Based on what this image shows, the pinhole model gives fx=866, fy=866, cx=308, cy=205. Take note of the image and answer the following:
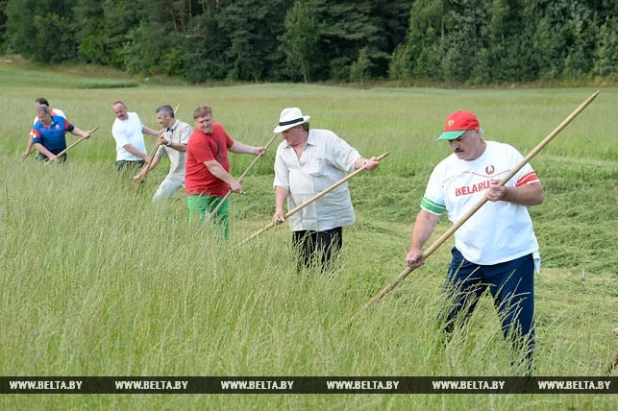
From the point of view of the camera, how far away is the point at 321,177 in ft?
22.4

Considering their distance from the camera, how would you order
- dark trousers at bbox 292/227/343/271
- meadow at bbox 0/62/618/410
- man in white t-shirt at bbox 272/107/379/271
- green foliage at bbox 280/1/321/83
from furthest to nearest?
green foliage at bbox 280/1/321/83, man in white t-shirt at bbox 272/107/379/271, dark trousers at bbox 292/227/343/271, meadow at bbox 0/62/618/410

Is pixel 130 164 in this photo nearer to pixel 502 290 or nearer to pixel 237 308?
pixel 237 308

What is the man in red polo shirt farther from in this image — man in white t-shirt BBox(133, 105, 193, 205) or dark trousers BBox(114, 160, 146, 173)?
dark trousers BBox(114, 160, 146, 173)

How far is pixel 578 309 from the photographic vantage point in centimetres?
673

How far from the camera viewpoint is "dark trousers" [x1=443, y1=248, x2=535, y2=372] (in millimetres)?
4871

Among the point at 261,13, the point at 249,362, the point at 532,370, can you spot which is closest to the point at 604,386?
the point at 532,370

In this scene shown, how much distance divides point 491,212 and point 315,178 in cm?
212

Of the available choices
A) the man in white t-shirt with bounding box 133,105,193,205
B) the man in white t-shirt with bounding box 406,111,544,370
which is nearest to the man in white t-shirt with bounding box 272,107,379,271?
the man in white t-shirt with bounding box 406,111,544,370

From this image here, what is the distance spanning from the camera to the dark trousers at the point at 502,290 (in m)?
4.87

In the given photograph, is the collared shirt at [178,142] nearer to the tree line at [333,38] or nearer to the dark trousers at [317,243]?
the dark trousers at [317,243]

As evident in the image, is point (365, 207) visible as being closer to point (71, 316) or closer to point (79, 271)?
point (79, 271)

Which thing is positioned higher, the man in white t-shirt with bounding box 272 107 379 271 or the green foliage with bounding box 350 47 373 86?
the man in white t-shirt with bounding box 272 107 379 271

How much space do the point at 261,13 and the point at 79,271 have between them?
5798 cm

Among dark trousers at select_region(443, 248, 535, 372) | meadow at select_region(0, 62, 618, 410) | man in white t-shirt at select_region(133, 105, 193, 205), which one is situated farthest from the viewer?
man in white t-shirt at select_region(133, 105, 193, 205)
